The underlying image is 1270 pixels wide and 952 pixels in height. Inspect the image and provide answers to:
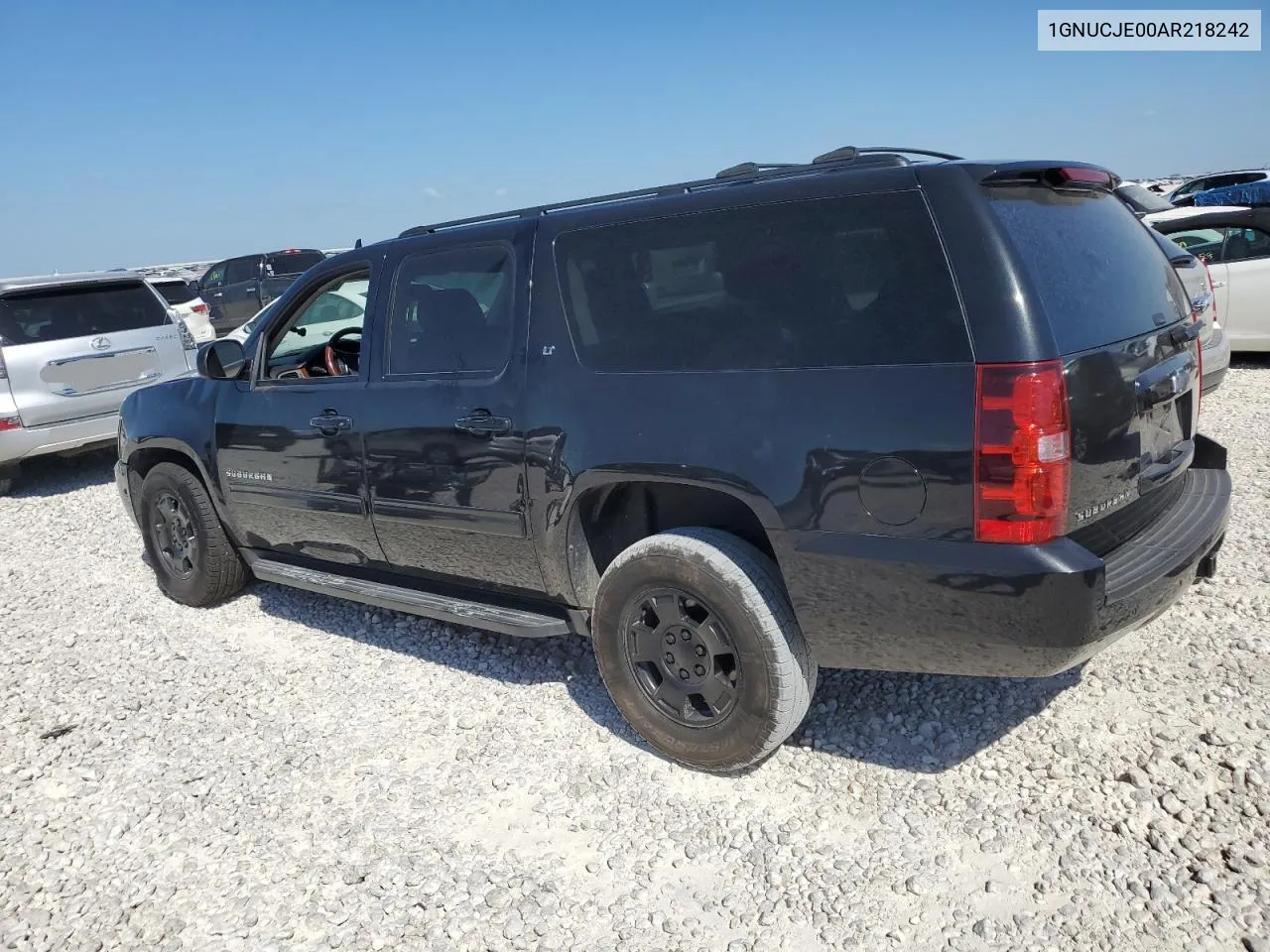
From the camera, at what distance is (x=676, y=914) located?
101 inches

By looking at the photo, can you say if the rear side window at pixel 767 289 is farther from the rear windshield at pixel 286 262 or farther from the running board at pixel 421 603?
the rear windshield at pixel 286 262

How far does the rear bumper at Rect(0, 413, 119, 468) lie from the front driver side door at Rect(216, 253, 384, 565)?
3775 mm

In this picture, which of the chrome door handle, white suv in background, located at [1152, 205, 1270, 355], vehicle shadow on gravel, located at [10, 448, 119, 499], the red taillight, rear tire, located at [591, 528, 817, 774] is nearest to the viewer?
the red taillight

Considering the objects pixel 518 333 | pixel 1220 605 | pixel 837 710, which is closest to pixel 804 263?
pixel 518 333

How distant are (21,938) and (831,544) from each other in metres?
2.56

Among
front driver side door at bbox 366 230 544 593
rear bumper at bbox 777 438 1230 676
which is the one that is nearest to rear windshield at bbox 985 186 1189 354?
rear bumper at bbox 777 438 1230 676

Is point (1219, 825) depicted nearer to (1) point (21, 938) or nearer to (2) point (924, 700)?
(2) point (924, 700)

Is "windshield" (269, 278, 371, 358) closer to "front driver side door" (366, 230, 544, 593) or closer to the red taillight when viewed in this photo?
"front driver side door" (366, 230, 544, 593)

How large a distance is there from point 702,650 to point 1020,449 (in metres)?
1.19

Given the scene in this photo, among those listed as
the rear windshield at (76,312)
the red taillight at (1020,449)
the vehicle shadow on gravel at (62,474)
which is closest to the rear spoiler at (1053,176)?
the red taillight at (1020,449)

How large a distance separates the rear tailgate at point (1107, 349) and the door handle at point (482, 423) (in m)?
1.74

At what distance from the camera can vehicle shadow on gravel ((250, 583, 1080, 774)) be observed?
3.24 m

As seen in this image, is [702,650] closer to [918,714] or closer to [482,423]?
A: [918,714]

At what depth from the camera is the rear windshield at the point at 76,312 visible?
309 inches
